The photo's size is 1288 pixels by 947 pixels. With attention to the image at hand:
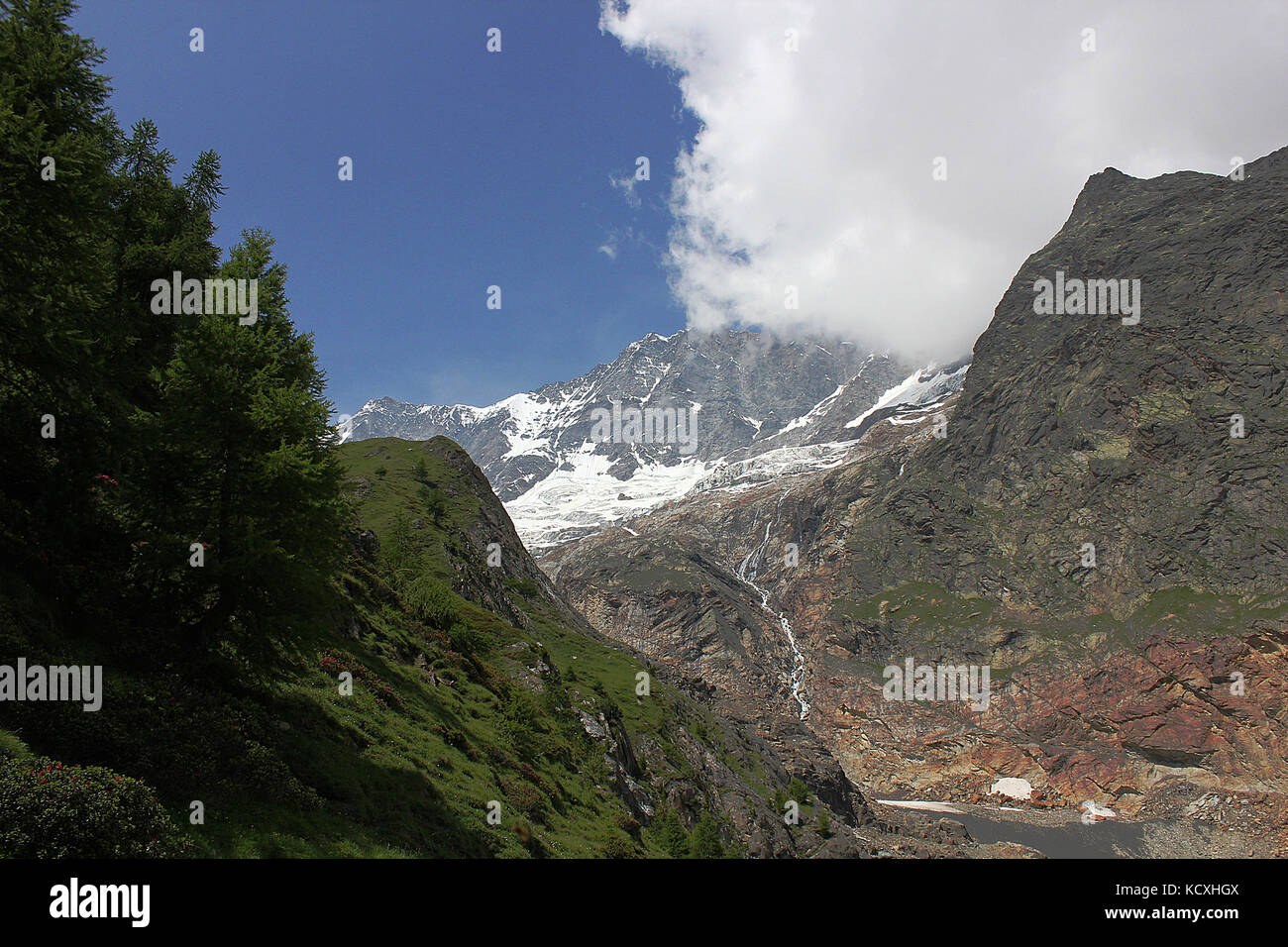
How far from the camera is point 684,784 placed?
186 feet

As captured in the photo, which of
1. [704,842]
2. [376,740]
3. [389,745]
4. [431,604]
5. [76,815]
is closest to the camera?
[76,815]

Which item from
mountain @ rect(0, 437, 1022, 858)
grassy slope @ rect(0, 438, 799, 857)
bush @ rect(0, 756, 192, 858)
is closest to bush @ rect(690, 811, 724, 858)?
mountain @ rect(0, 437, 1022, 858)

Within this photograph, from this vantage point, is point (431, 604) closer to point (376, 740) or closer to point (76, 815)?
point (376, 740)

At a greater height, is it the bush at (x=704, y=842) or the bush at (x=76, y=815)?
the bush at (x=76, y=815)

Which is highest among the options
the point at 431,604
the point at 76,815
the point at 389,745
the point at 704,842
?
the point at 76,815

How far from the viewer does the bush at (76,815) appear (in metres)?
9.19

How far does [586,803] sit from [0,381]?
3327 cm

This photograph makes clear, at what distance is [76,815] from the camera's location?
31.8 ft

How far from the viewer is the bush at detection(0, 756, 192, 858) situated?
919 centimetres

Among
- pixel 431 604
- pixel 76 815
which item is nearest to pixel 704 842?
pixel 431 604

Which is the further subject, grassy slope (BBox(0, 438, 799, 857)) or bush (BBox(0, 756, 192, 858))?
grassy slope (BBox(0, 438, 799, 857))

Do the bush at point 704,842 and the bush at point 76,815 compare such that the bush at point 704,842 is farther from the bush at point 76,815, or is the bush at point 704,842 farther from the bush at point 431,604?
the bush at point 76,815

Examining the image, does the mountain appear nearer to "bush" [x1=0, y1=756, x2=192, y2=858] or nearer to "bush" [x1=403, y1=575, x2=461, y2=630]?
"bush" [x1=0, y1=756, x2=192, y2=858]

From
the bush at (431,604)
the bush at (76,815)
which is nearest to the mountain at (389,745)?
the bush at (76,815)
